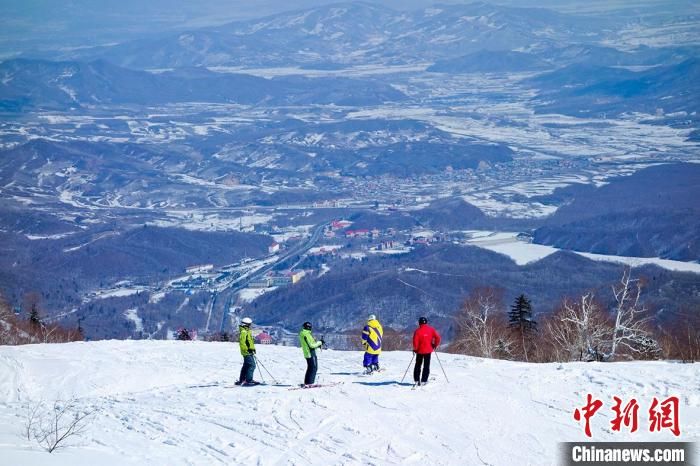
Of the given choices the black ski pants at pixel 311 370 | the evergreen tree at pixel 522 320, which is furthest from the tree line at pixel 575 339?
the black ski pants at pixel 311 370

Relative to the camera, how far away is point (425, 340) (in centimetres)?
1534

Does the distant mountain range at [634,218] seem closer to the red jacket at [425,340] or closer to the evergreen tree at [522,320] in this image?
the evergreen tree at [522,320]

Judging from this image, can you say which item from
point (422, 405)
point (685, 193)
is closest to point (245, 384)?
point (422, 405)

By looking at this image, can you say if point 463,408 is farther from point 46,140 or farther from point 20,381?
point 46,140

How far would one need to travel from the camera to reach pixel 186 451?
1227 cm

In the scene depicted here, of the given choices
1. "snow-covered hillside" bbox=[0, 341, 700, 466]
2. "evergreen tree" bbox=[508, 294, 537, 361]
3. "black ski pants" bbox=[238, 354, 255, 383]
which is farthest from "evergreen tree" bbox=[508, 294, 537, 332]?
"black ski pants" bbox=[238, 354, 255, 383]

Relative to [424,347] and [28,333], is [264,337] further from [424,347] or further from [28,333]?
[424,347]

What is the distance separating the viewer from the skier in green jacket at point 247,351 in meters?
16.3

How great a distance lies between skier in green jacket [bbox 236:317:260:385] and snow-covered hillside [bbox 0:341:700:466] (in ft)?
1.14

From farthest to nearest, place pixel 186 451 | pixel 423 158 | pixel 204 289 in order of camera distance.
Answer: pixel 423 158
pixel 204 289
pixel 186 451

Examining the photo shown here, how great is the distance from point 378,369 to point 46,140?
136459 mm

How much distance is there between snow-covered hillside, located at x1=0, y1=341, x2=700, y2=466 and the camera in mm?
12016

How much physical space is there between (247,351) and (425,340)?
3.44 meters

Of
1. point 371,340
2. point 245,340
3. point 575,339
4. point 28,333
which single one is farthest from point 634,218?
point 245,340
